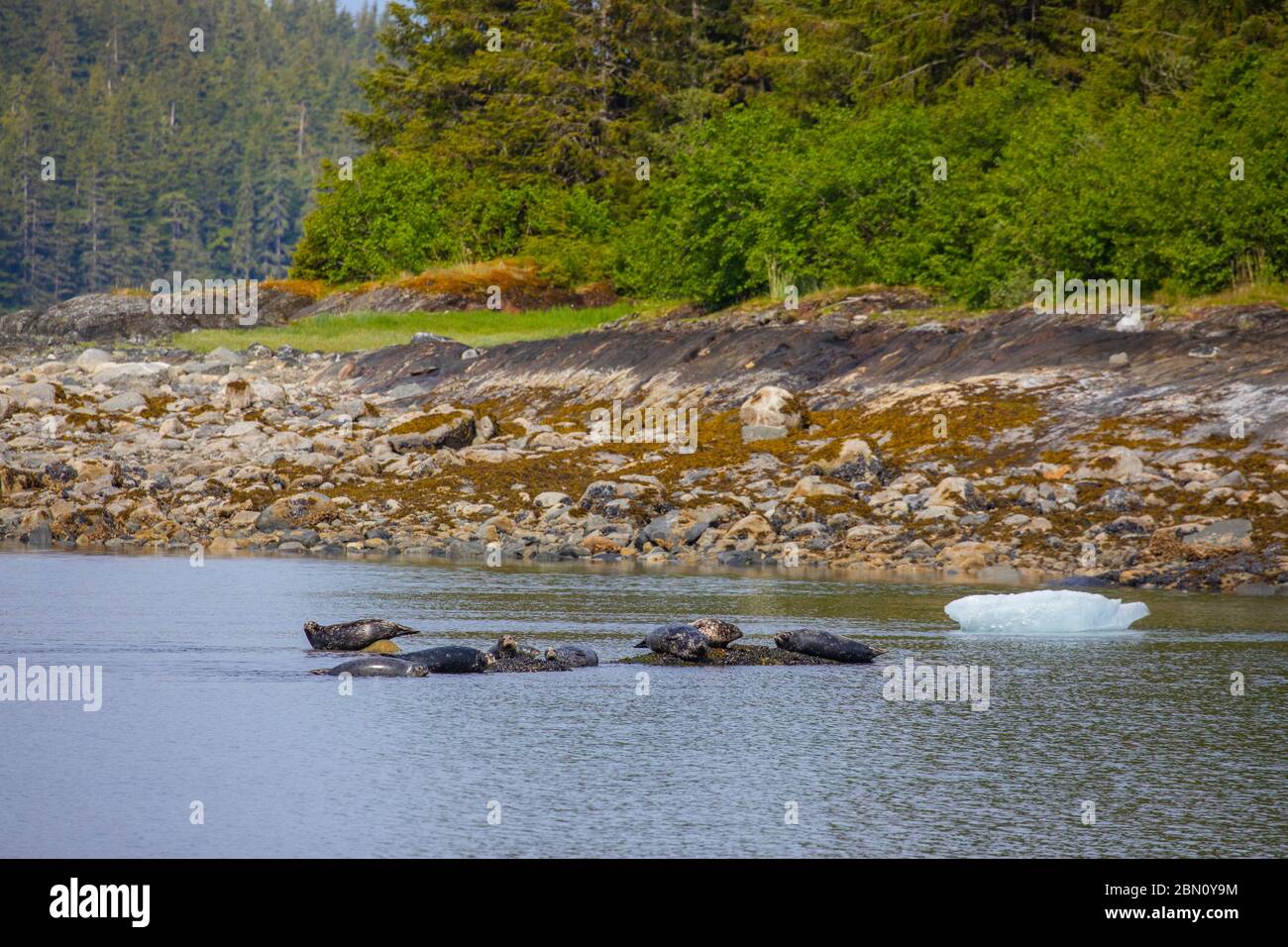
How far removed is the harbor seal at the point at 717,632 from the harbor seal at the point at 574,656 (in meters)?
1.06

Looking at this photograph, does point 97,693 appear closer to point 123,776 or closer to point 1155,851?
point 123,776

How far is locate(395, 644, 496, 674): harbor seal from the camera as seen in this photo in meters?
14.1

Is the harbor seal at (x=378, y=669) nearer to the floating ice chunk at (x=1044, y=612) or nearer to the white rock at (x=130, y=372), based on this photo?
the floating ice chunk at (x=1044, y=612)

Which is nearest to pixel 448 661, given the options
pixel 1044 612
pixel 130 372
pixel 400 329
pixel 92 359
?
pixel 1044 612

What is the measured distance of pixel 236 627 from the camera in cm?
1666

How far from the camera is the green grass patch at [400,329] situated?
44.5 m

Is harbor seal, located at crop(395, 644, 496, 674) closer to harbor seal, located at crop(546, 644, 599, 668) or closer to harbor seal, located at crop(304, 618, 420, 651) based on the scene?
harbor seal, located at crop(546, 644, 599, 668)

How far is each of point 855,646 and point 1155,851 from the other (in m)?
6.42

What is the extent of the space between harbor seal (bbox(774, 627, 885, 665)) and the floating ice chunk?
85.4 inches

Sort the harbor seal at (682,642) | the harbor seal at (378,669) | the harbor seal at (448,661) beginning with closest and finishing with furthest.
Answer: the harbor seal at (378,669), the harbor seal at (448,661), the harbor seal at (682,642)

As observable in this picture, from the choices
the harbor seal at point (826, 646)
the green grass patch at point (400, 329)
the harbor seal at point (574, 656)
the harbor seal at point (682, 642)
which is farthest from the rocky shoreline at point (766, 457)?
the harbor seal at point (574, 656)

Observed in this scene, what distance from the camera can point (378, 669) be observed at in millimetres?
13930

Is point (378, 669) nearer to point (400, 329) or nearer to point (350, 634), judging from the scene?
point (350, 634)
